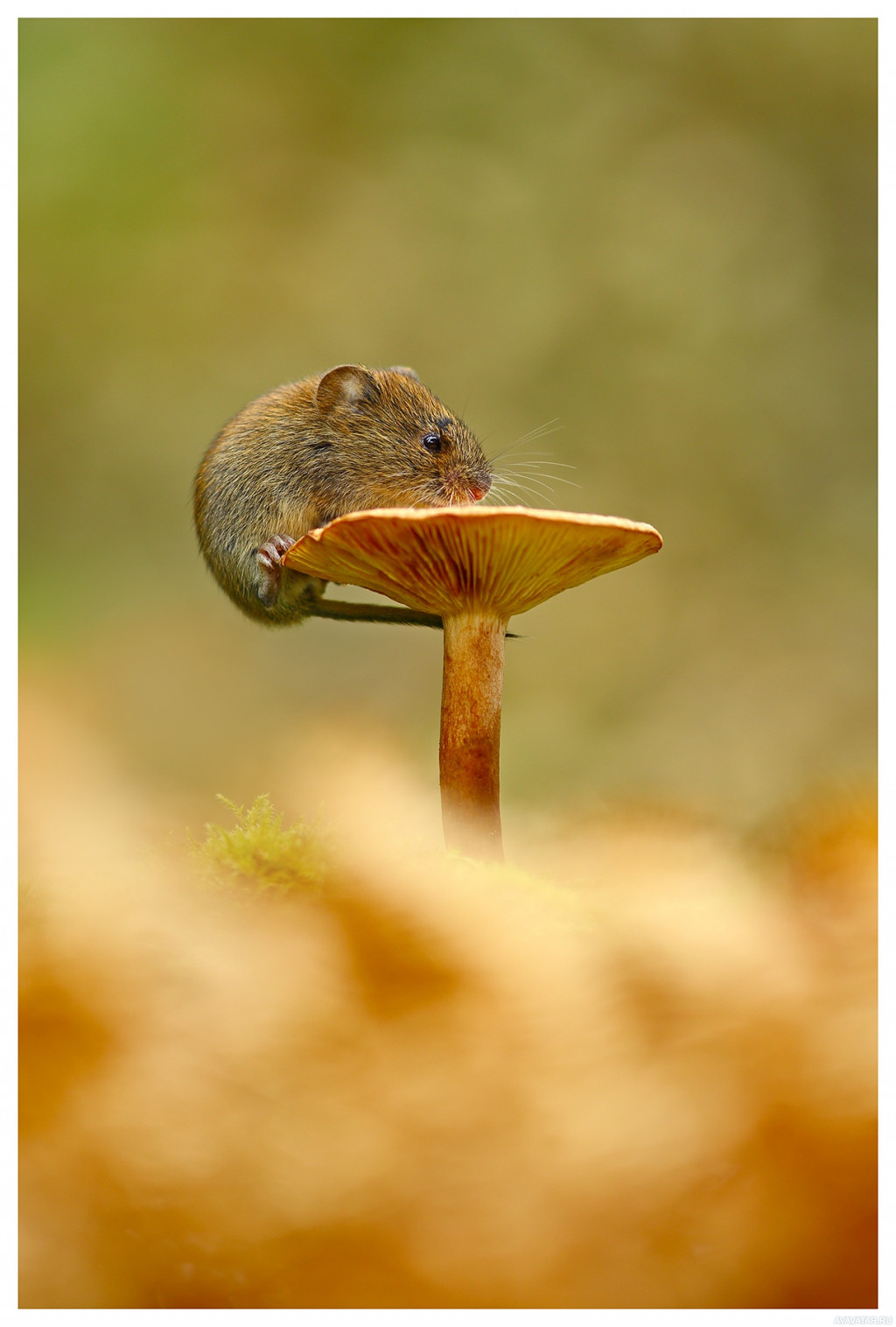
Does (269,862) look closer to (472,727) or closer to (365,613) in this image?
(472,727)

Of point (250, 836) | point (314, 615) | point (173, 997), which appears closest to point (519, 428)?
point (314, 615)

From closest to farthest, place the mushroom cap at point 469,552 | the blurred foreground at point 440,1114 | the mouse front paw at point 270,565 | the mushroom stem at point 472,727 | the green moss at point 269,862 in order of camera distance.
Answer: the blurred foreground at point 440,1114 → the green moss at point 269,862 → the mushroom cap at point 469,552 → the mushroom stem at point 472,727 → the mouse front paw at point 270,565

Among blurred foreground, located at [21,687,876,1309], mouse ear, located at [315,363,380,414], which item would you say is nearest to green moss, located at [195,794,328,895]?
blurred foreground, located at [21,687,876,1309]

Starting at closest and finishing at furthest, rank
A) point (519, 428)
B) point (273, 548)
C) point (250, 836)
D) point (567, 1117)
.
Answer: point (567, 1117)
point (250, 836)
point (273, 548)
point (519, 428)

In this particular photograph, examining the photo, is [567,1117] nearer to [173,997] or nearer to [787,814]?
[173,997]

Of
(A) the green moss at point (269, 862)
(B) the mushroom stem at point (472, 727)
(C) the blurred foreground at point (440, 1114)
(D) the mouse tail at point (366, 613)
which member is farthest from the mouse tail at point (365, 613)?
(C) the blurred foreground at point (440, 1114)

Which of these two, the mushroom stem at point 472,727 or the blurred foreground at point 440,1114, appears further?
the mushroom stem at point 472,727

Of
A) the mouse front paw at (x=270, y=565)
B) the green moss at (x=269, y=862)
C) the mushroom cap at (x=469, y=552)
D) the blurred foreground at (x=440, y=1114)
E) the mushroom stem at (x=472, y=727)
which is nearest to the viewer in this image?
the blurred foreground at (x=440, y=1114)

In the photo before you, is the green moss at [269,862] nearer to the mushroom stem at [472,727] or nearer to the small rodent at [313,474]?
the mushroom stem at [472,727]

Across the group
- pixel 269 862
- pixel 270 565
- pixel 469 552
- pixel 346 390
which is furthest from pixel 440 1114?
pixel 346 390
